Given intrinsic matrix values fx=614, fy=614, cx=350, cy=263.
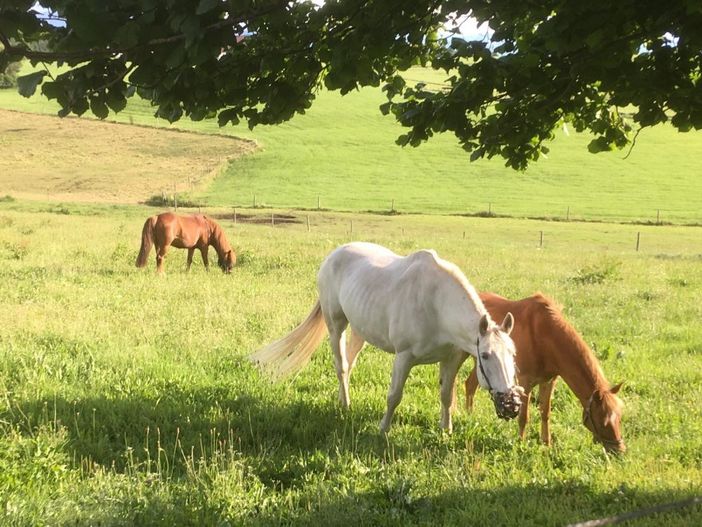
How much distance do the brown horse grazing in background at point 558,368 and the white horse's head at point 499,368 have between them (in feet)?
2.92

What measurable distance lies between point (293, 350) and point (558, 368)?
301 cm

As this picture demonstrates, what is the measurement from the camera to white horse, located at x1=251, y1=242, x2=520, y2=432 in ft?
15.1

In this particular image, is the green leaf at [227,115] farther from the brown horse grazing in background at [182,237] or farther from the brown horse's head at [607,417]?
the brown horse grazing in background at [182,237]

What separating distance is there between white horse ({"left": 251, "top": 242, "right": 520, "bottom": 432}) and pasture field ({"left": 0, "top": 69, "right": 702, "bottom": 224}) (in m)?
36.0

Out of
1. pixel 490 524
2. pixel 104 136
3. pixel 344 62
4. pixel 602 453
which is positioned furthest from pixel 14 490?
pixel 104 136

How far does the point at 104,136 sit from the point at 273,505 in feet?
227

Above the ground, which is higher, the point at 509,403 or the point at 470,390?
the point at 509,403

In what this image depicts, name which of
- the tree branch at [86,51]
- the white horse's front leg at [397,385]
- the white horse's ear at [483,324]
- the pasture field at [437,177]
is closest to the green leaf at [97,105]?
the tree branch at [86,51]

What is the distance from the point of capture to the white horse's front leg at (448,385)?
5648 mm

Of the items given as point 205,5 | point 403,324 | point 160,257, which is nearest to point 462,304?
point 403,324

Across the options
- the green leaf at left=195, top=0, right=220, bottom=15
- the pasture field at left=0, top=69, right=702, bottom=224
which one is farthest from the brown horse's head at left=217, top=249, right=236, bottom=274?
the pasture field at left=0, top=69, right=702, bottom=224

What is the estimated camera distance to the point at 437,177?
2136 inches

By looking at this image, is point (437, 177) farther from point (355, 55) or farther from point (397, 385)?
point (355, 55)

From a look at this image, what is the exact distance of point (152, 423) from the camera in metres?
5.39
